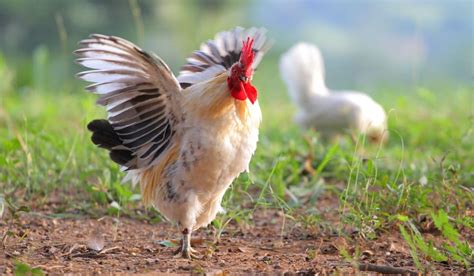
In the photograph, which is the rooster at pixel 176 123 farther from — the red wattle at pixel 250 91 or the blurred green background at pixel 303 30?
the blurred green background at pixel 303 30

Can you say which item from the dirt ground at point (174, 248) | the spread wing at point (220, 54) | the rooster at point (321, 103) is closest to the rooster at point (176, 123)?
the dirt ground at point (174, 248)

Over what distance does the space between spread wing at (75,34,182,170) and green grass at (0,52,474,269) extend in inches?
20.4

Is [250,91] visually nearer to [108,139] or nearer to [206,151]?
[206,151]

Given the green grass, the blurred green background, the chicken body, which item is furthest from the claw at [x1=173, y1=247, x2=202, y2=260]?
the blurred green background

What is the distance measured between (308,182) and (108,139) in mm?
1822

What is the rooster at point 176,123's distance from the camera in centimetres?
345

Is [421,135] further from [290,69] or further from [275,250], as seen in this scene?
[275,250]

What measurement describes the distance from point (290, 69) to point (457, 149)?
342cm

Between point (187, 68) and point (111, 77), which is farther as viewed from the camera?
point (187, 68)

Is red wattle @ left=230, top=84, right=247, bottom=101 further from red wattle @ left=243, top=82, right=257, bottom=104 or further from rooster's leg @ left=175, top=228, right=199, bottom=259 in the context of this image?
rooster's leg @ left=175, top=228, right=199, bottom=259

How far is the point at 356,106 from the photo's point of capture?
7.89 metres

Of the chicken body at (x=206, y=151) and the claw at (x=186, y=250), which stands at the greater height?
the chicken body at (x=206, y=151)

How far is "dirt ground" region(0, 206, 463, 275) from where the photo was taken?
125 inches

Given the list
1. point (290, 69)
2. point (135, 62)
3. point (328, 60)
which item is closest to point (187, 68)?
point (135, 62)
